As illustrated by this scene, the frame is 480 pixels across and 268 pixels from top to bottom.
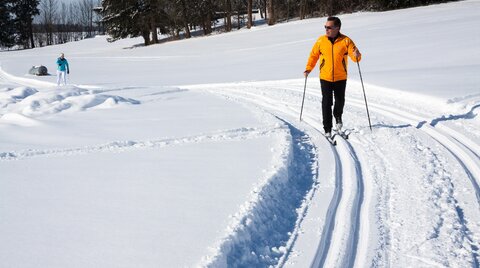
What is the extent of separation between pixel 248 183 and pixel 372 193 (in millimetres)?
1296

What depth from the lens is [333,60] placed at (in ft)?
21.4

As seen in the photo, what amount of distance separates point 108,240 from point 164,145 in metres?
3.31

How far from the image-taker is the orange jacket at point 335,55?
644cm

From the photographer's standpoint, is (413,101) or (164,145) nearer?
(164,145)

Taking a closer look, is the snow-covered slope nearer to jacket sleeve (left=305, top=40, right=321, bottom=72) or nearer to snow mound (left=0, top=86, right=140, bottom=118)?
snow mound (left=0, top=86, right=140, bottom=118)

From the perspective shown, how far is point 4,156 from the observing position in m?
6.14

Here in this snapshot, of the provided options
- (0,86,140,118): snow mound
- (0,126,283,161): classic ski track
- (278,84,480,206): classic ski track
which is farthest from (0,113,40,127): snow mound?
(278,84,480,206): classic ski track

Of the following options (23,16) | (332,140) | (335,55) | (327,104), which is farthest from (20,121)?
(23,16)

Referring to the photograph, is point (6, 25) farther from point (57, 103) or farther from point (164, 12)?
point (57, 103)

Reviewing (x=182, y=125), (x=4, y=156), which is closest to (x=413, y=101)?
(x=182, y=125)

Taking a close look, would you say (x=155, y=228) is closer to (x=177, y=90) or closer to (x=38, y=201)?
(x=38, y=201)

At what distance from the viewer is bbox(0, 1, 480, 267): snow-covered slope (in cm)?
321

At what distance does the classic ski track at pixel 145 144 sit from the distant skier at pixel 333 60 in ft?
3.35

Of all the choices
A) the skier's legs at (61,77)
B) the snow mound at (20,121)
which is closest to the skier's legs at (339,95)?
the snow mound at (20,121)
